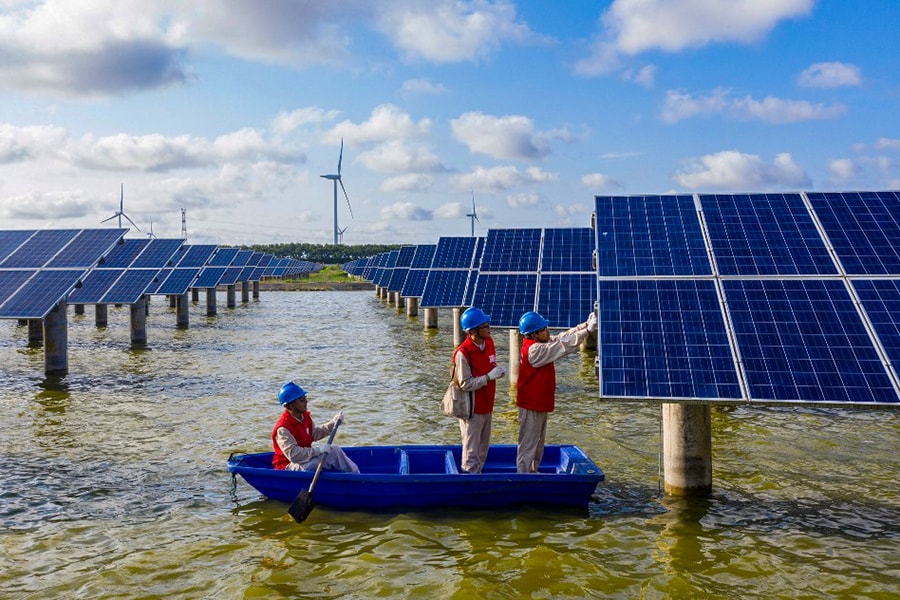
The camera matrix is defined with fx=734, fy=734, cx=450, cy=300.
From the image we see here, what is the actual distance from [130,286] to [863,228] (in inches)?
977

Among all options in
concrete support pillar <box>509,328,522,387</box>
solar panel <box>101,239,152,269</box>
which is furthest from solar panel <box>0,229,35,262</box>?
concrete support pillar <box>509,328,522,387</box>

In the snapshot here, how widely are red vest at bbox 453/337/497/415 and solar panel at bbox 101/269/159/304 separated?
66.0ft

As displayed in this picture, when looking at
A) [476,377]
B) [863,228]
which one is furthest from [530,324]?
[863,228]

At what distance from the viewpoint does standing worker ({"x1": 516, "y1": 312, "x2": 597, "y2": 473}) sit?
9023 millimetres

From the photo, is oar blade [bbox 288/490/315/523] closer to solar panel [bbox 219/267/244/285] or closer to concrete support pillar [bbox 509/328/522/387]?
concrete support pillar [bbox 509/328/522/387]

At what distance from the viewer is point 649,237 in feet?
35.8

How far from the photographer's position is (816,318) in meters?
9.05

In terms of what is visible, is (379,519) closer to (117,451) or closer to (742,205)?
(117,451)

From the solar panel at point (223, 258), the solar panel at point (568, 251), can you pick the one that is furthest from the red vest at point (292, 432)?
the solar panel at point (223, 258)

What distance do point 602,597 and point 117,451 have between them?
9086 millimetres

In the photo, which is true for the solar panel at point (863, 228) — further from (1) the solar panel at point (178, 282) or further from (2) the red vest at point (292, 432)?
(1) the solar panel at point (178, 282)

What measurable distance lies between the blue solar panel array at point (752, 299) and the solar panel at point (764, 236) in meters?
0.03

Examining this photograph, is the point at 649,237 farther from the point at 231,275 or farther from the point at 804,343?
the point at 231,275

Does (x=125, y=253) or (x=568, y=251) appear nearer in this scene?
(x=568, y=251)
